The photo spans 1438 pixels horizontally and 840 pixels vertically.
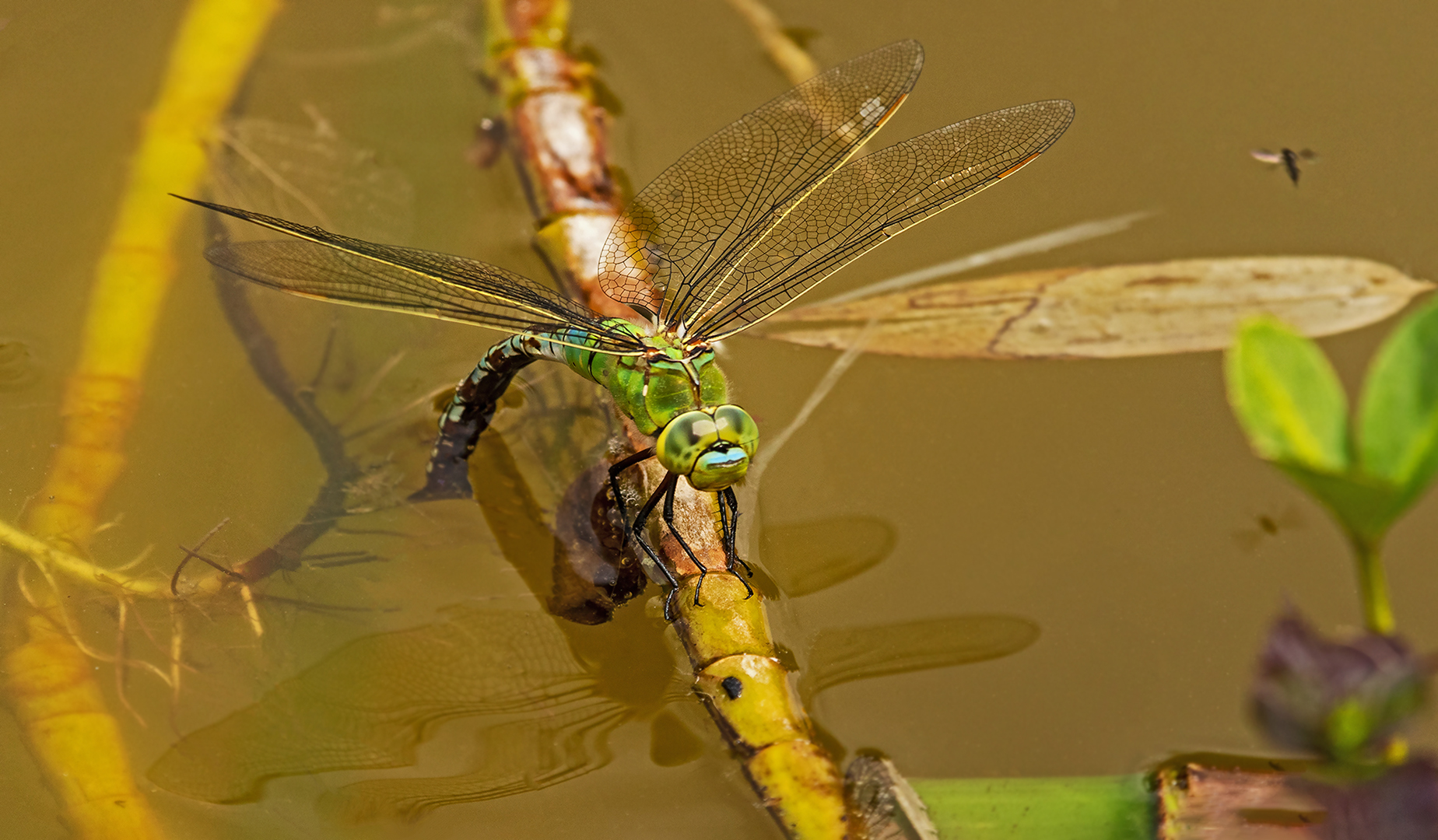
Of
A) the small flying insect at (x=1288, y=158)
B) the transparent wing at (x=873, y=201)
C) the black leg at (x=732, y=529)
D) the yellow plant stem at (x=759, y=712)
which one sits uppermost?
the transparent wing at (x=873, y=201)

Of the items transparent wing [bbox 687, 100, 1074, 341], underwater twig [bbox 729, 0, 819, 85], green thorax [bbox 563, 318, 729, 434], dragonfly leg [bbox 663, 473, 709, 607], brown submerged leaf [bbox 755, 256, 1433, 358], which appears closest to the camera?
dragonfly leg [bbox 663, 473, 709, 607]

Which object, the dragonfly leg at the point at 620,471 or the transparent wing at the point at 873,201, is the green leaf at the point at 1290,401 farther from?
the transparent wing at the point at 873,201

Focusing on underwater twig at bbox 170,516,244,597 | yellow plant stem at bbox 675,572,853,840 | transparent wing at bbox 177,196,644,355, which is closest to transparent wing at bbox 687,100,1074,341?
transparent wing at bbox 177,196,644,355


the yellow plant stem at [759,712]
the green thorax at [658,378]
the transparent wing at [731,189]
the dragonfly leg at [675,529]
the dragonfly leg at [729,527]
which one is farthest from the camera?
the transparent wing at [731,189]

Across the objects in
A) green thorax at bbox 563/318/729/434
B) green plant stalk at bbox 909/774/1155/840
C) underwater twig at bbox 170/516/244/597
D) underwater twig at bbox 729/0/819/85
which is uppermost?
underwater twig at bbox 729/0/819/85

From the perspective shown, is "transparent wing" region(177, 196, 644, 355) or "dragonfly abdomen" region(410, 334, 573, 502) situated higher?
"transparent wing" region(177, 196, 644, 355)

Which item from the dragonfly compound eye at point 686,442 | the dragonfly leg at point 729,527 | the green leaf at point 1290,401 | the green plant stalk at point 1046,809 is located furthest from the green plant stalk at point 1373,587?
the dragonfly compound eye at point 686,442

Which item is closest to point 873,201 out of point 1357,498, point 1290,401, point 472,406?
point 472,406

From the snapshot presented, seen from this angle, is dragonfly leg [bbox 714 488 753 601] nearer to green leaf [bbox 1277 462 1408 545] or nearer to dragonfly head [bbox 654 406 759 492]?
dragonfly head [bbox 654 406 759 492]
